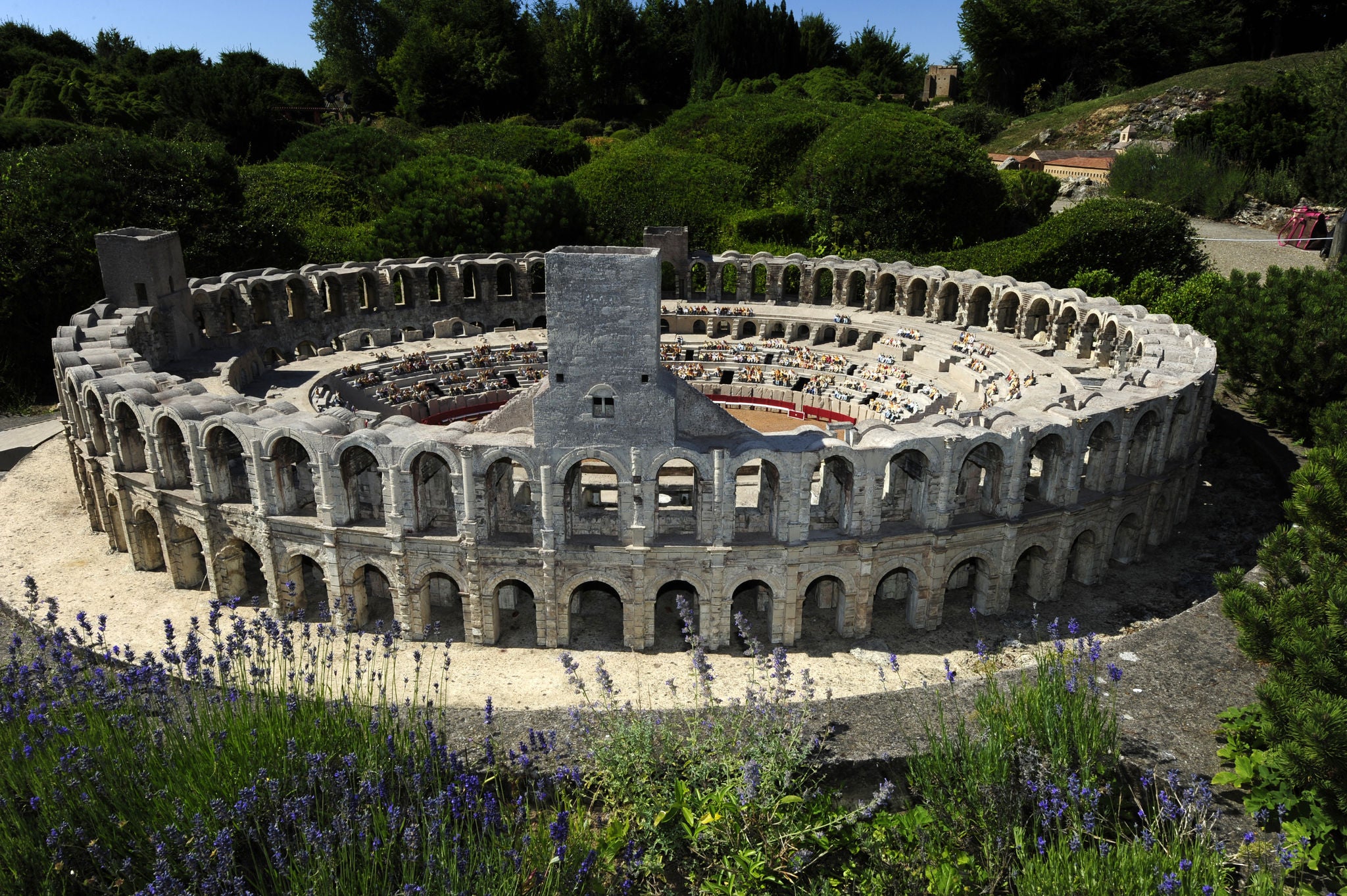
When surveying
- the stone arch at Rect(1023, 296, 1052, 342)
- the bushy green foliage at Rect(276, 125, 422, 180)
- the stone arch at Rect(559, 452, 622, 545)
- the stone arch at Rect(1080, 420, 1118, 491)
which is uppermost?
the bushy green foliage at Rect(276, 125, 422, 180)

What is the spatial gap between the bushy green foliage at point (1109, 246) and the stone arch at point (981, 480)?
1159 inches

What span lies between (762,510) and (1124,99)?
87.5m

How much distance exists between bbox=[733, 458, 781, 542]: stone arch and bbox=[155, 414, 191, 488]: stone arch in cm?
1893

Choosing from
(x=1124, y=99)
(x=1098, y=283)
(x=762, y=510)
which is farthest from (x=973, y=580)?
(x=1124, y=99)

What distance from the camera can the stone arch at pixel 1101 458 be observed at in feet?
106

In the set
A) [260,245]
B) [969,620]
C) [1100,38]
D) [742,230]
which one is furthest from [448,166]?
[1100,38]

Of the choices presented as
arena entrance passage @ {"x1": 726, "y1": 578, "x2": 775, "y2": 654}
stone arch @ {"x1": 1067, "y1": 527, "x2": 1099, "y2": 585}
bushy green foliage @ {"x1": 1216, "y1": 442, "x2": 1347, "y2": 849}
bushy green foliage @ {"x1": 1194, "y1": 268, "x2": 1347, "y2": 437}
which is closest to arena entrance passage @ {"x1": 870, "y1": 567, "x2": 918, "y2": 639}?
arena entrance passage @ {"x1": 726, "y1": 578, "x2": 775, "y2": 654}

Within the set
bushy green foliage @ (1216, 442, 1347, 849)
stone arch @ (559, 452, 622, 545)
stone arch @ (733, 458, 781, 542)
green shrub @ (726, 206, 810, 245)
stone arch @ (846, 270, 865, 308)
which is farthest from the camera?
green shrub @ (726, 206, 810, 245)

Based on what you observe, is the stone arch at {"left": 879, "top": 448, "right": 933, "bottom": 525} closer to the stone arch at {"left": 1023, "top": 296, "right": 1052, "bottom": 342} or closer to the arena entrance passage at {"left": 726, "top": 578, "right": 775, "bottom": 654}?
the arena entrance passage at {"left": 726, "top": 578, "right": 775, "bottom": 654}

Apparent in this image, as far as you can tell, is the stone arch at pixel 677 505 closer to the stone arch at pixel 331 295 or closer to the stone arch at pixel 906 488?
the stone arch at pixel 906 488

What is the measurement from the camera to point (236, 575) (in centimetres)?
3319

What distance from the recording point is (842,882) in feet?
48.8

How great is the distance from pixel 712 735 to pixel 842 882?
321 cm

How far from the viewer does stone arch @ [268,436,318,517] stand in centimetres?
3077
